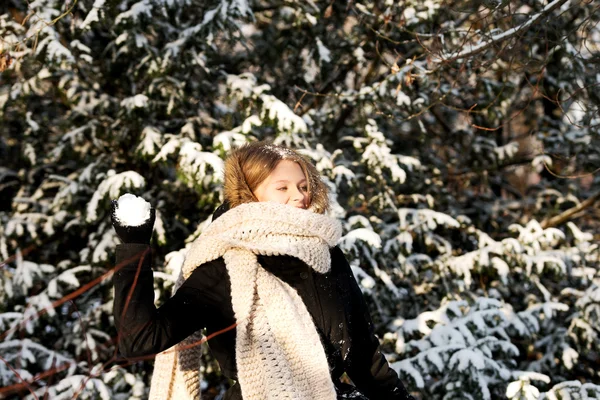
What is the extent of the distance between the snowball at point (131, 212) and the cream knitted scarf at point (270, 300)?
0.44 meters

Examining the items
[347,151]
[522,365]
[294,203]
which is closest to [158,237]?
[347,151]

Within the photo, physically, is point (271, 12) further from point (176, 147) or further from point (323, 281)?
point (323, 281)

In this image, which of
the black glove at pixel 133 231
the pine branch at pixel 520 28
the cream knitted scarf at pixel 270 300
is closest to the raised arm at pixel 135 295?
the black glove at pixel 133 231

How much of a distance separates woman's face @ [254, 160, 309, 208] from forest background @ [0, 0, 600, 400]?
1.98 m

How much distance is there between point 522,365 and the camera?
5.53 meters

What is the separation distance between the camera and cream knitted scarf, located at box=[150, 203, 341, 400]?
Result: 1.89 metres

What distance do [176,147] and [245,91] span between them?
2.37 ft

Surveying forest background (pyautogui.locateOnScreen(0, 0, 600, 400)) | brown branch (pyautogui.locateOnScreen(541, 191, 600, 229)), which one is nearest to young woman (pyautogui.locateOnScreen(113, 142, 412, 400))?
forest background (pyautogui.locateOnScreen(0, 0, 600, 400))

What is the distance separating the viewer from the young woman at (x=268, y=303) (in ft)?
6.14

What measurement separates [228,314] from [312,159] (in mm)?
2646

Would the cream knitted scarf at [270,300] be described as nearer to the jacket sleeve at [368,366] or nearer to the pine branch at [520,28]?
the jacket sleeve at [368,366]

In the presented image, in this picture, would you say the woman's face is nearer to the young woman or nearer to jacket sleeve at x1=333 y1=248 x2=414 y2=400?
the young woman

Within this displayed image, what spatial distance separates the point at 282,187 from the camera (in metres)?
2.18

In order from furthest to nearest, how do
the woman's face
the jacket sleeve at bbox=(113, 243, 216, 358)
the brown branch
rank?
the brown branch
the woman's face
the jacket sleeve at bbox=(113, 243, 216, 358)
